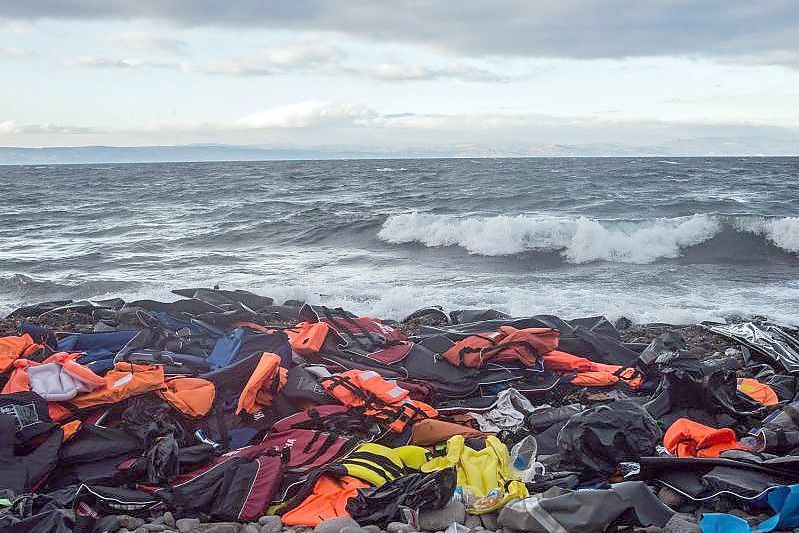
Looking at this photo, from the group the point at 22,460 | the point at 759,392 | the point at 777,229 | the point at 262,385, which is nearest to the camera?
the point at 22,460

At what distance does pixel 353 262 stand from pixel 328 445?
42.5 feet

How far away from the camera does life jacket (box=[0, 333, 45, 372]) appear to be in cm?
645

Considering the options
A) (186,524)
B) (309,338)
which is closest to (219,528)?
(186,524)

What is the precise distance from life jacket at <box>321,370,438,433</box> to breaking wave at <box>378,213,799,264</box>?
41.3 ft

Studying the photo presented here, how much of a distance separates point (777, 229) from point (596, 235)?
5254 mm

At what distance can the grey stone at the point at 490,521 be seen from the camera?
4.24 m

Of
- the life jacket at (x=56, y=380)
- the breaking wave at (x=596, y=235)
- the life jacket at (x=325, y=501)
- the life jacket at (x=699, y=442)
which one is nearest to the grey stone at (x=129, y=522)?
the life jacket at (x=325, y=501)

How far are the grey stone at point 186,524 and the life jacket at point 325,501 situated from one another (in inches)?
22.2

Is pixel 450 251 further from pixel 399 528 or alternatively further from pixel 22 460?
pixel 399 528

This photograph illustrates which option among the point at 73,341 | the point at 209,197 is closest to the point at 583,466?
the point at 73,341

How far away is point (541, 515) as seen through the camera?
3961mm

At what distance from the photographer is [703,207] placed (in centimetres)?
2595

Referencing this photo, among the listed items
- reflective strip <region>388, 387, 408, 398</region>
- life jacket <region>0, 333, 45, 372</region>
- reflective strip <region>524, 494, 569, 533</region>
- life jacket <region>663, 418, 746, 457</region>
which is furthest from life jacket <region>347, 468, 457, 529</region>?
life jacket <region>0, 333, 45, 372</region>

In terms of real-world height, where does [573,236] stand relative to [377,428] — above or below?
below
